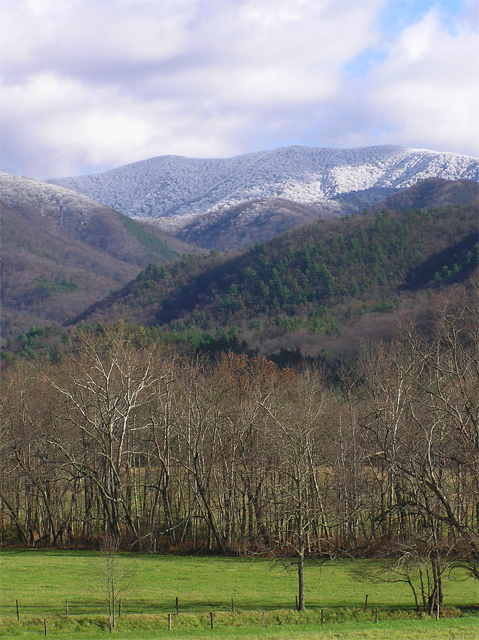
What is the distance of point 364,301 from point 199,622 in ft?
231

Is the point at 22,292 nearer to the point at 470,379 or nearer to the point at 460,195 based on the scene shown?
the point at 460,195

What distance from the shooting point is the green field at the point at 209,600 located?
57.9 ft

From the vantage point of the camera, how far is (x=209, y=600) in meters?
22.2

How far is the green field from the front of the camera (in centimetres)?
1764


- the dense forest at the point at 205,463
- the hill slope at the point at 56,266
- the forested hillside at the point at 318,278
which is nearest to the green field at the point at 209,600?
the dense forest at the point at 205,463

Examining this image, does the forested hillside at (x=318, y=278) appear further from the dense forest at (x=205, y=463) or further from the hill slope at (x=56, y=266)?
the dense forest at (x=205, y=463)

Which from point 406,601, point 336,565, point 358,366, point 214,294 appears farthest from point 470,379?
point 214,294

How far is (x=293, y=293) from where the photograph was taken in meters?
91.6

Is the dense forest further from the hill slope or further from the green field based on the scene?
the hill slope

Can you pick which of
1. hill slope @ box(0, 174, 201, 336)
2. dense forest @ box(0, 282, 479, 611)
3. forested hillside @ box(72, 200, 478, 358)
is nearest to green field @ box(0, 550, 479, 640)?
dense forest @ box(0, 282, 479, 611)

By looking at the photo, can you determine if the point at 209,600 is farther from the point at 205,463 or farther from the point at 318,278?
the point at 318,278

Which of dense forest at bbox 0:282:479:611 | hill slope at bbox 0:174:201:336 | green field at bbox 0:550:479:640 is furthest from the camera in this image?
hill slope at bbox 0:174:201:336

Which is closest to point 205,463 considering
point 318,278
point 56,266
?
point 318,278

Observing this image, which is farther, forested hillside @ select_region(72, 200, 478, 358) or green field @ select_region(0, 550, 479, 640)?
forested hillside @ select_region(72, 200, 478, 358)
